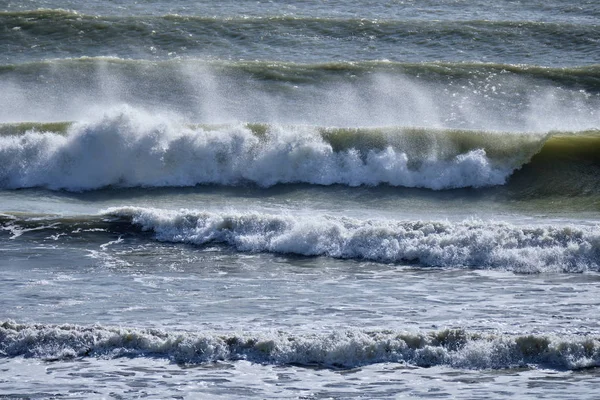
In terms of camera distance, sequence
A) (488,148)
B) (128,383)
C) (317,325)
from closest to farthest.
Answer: (128,383) → (317,325) → (488,148)

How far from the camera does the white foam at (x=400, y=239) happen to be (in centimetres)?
1141

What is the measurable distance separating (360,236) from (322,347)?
3.39m

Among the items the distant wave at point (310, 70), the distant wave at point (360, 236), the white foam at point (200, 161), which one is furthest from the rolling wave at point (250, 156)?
the distant wave at point (310, 70)

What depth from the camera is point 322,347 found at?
8.80m

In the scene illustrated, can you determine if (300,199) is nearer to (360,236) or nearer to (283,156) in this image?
(283,156)

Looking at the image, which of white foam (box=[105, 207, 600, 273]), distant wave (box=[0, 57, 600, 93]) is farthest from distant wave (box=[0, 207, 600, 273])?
distant wave (box=[0, 57, 600, 93])

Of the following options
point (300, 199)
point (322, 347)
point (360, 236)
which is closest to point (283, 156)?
point (300, 199)

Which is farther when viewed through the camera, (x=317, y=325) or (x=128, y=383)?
(x=317, y=325)

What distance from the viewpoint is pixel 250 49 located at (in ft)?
71.5

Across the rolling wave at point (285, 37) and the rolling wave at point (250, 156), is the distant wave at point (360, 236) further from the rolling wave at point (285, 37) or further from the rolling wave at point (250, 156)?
the rolling wave at point (285, 37)

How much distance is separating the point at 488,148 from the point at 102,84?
7728mm

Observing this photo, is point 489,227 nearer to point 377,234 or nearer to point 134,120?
point 377,234

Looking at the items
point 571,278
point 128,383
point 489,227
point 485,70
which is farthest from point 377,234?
point 485,70

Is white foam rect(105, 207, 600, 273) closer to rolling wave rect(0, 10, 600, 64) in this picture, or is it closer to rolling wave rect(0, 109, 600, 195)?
rolling wave rect(0, 109, 600, 195)
